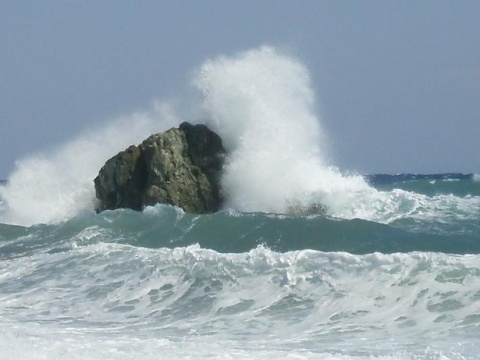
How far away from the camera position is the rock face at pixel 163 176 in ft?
62.5

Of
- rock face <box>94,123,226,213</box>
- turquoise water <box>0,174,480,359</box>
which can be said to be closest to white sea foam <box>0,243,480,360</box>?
turquoise water <box>0,174,480,359</box>

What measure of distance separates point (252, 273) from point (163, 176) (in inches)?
289

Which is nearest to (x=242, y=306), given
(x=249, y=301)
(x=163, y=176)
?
(x=249, y=301)

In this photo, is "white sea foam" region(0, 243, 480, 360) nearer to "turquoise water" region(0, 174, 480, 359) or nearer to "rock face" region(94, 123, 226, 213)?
"turquoise water" region(0, 174, 480, 359)

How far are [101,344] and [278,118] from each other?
44.9 feet

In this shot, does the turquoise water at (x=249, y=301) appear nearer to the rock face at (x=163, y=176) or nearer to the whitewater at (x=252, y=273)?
the whitewater at (x=252, y=273)

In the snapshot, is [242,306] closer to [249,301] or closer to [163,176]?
[249,301]

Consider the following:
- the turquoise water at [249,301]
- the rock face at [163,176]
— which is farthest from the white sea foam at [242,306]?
the rock face at [163,176]

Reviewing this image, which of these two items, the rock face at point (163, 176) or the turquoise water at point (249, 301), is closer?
the turquoise water at point (249, 301)

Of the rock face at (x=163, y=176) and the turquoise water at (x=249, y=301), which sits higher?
the rock face at (x=163, y=176)

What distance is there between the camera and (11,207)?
23719 mm

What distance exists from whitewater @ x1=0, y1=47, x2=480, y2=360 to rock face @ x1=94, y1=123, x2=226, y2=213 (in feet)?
2.09

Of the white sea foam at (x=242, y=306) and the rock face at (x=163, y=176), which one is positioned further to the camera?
the rock face at (x=163, y=176)

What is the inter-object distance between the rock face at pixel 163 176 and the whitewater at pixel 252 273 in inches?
25.1
